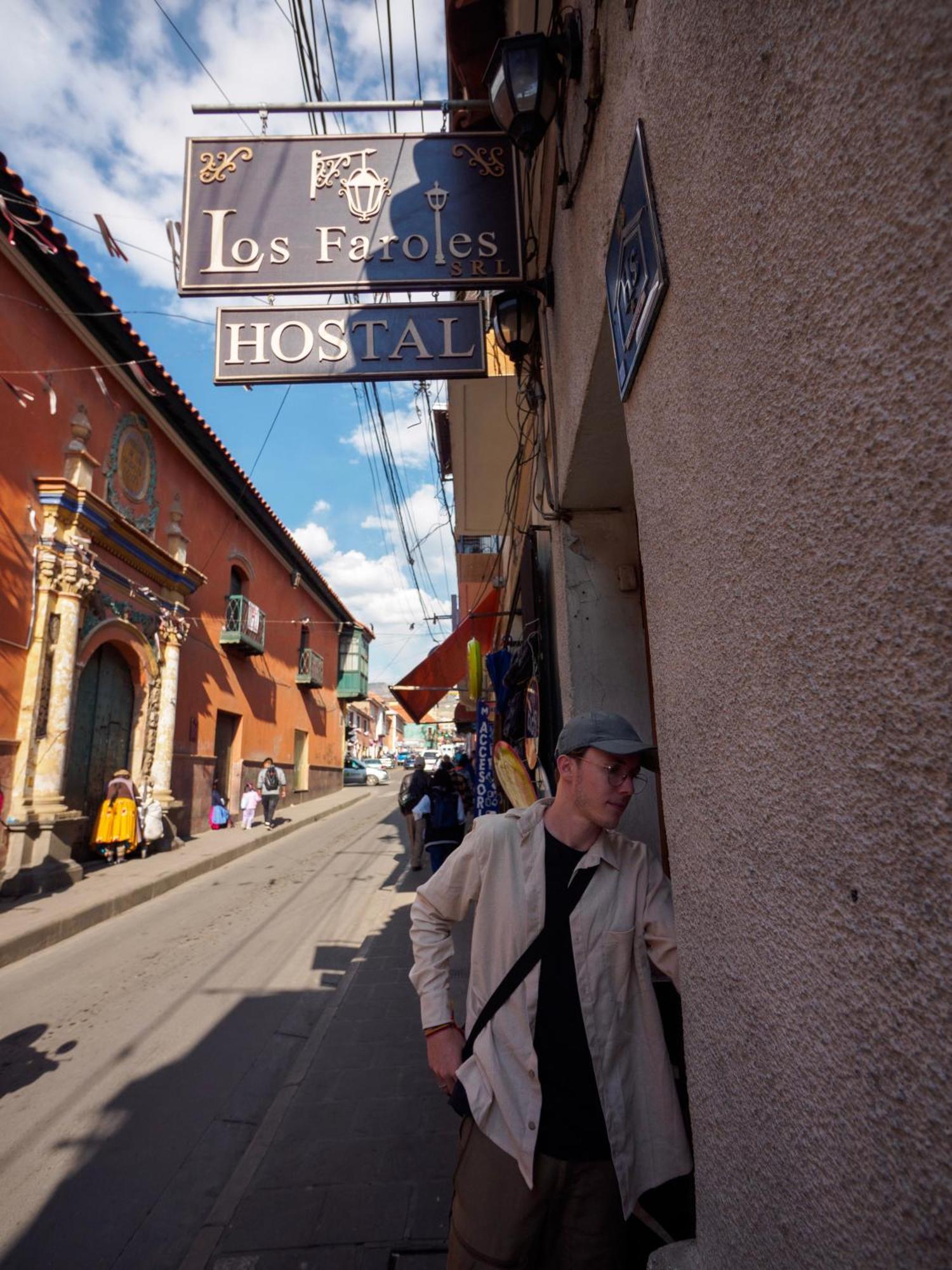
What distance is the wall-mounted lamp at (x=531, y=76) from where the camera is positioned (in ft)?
8.22

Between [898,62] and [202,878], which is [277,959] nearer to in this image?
[202,878]

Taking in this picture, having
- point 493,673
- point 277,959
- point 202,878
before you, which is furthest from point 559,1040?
point 202,878

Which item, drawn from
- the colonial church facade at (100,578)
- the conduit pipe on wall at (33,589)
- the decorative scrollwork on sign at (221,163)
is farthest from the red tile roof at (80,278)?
the decorative scrollwork on sign at (221,163)

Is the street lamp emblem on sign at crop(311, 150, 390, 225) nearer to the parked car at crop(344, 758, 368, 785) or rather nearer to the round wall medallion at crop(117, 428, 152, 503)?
the round wall medallion at crop(117, 428, 152, 503)

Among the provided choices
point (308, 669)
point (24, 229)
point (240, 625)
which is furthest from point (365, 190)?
point (308, 669)

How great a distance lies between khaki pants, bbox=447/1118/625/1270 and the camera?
154 centimetres

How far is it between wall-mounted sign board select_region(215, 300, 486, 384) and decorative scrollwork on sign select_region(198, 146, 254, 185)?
2.31 feet

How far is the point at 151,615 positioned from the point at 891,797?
1347cm

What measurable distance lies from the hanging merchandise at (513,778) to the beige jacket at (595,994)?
2.15 metres

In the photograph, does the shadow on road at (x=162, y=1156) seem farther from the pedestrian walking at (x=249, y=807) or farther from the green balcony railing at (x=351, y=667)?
the green balcony railing at (x=351, y=667)

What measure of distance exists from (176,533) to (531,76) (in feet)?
41.1

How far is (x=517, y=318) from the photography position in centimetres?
391

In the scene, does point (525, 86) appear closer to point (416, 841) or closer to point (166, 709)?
point (416, 841)

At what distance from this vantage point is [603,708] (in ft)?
10.4
